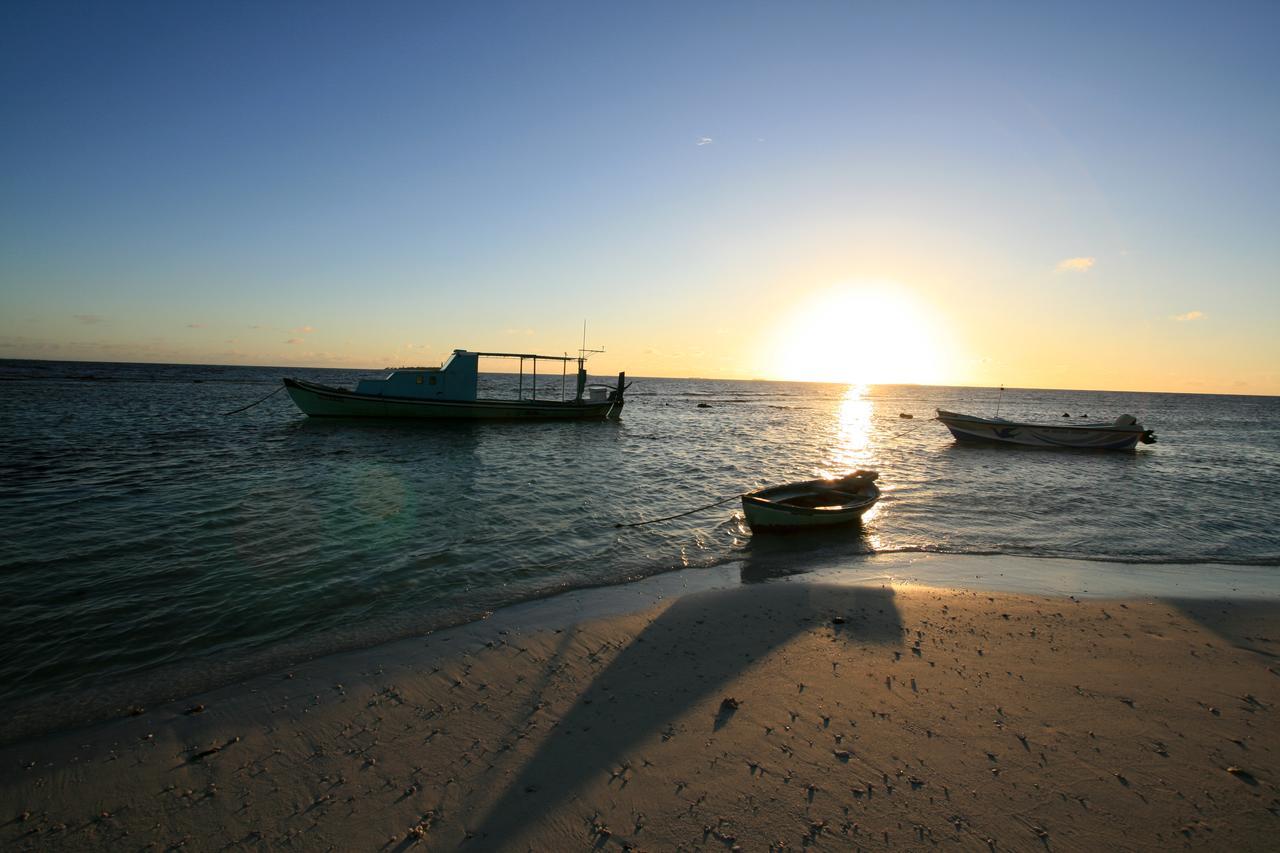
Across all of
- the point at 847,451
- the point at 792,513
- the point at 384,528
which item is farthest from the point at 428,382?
the point at 792,513

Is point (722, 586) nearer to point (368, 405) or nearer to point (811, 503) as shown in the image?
point (811, 503)

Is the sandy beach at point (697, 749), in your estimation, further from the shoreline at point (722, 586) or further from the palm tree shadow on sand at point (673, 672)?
the shoreline at point (722, 586)

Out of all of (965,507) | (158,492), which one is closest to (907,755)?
(965,507)

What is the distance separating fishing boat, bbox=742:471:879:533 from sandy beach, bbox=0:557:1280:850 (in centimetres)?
506

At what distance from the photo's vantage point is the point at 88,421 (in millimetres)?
31938

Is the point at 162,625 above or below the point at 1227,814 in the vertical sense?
below

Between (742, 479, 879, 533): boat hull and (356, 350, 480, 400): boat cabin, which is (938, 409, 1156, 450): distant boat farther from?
(356, 350, 480, 400): boat cabin

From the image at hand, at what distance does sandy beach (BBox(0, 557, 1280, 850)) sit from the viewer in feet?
13.0

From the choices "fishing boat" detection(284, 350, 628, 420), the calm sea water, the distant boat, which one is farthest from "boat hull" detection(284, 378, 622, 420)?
the distant boat

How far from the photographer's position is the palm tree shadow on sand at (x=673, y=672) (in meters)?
4.36

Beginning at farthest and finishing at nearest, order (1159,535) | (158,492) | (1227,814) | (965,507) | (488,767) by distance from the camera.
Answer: (965,507), (158,492), (1159,535), (488,767), (1227,814)

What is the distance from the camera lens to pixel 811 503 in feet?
46.6

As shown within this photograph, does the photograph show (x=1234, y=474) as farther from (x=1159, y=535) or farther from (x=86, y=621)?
(x=86, y=621)

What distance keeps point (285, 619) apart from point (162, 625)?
5.02ft
